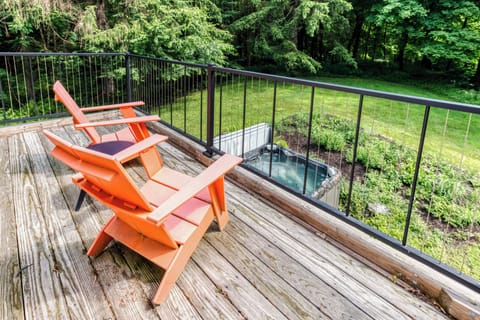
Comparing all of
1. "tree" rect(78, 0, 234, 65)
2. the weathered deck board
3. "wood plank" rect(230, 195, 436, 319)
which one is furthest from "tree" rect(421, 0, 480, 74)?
"wood plank" rect(230, 195, 436, 319)

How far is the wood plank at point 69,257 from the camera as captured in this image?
1.60 metres

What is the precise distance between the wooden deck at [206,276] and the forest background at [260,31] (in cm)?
489

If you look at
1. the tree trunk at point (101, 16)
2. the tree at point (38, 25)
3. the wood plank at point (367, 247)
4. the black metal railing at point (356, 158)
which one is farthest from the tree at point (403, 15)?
the wood plank at point (367, 247)

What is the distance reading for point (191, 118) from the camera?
7.11 meters

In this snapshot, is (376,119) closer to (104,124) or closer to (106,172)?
(104,124)

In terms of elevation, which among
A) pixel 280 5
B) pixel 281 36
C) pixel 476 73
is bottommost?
pixel 476 73

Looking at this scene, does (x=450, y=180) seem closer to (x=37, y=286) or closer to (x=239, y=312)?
(x=239, y=312)

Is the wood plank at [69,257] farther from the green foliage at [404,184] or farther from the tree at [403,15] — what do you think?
the tree at [403,15]

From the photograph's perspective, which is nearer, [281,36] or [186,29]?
[186,29]

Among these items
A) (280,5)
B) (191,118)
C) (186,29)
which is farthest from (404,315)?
(280,5)

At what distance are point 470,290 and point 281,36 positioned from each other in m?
9.74

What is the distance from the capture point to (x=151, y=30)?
6344 mm

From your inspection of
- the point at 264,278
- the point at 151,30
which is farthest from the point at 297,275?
the point at 151,30

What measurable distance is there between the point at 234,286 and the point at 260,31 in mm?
10208
